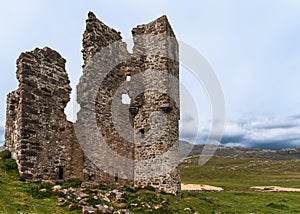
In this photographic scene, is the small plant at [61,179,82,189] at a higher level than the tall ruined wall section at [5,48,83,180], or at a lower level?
lower

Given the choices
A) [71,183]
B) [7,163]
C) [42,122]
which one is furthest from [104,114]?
[7,163]

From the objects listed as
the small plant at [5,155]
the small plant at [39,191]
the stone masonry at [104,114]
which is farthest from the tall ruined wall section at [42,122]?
the small plant at [39,191]

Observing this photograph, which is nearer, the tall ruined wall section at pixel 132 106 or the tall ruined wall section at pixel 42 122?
the tall ruined wall section at pixel 42 122

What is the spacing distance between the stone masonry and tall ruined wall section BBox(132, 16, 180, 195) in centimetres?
8

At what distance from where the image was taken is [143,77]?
28.1m

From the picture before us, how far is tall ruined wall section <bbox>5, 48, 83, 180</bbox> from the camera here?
1970 cm

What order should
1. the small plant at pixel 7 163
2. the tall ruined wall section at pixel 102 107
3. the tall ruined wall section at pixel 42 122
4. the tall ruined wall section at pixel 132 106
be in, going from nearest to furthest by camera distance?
the small plant at pixel 7 163
the tall ruined wall section at pixel 42 122
the tall ruined wall section at pixel 102 107
the tall ruined wall section at pixel 132 106

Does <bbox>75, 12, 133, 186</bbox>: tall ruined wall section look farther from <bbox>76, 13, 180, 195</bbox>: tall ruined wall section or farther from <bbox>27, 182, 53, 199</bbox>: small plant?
<bbox>27, 182, 53, 199</bbox>: small plant

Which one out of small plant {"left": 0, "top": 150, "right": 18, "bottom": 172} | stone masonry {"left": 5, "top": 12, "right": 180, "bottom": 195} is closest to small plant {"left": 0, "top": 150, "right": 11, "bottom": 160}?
small plant {"left": 0, "top": 150, "right": 18, "bottom": 172}

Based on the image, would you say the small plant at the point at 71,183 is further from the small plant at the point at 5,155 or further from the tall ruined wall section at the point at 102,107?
the small plant at the point at 5,155

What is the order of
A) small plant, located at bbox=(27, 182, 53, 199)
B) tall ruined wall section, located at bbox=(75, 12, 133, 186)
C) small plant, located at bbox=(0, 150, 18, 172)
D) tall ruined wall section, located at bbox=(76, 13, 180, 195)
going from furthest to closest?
1. tall ruined wall section, located at bbox=(76, 13, 180, 195)
2. tall ruined wall section, located at bbox=(75, 12, 133, 186)
3. small plant, located at bbox=(0, 150, 18, 172)
4. small plant, located at bbox=(27, 182, 53, 199)

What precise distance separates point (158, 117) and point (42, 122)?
9370mm

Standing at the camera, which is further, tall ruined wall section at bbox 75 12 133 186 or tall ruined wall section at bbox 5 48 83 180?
tall ruined wall section at bbox 75 12 133 186

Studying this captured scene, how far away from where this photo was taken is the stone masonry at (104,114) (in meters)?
20.4
